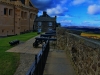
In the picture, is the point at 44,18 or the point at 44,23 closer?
the point at 44,23

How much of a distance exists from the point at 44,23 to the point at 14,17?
560 inches

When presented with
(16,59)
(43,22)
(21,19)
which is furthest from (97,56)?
(43,22)

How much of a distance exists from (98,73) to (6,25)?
42879 millimetres

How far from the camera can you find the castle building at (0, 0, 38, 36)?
42816 millimetres

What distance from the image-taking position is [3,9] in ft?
139

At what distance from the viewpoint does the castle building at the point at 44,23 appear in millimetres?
58688

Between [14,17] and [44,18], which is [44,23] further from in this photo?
[14,17]

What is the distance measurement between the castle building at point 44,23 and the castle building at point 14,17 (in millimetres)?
4265

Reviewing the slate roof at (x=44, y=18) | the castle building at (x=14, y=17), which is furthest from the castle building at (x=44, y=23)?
the castle building at (x=14, y=17)

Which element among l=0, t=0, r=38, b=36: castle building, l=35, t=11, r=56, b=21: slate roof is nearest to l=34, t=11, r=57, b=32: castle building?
l=35, t=11, r=56, b=21: slate roof

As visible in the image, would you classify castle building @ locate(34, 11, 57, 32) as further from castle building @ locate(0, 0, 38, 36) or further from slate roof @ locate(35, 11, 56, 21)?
castle building @ locate(0, 0, 38, 36)

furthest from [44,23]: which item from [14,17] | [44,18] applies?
[14,17]

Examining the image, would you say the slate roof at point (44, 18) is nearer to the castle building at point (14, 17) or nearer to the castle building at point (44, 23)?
the castle building at point (44, 23)

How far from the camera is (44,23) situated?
59.6m
